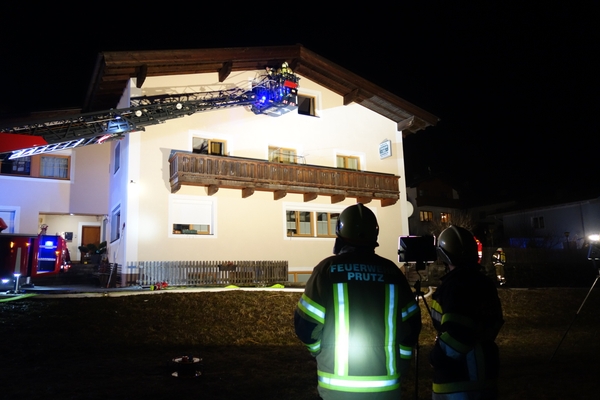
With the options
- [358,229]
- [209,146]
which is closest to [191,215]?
[209,146]

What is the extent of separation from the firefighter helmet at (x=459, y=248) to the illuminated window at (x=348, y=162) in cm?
2040

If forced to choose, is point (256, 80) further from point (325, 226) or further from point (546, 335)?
point (546, 335)

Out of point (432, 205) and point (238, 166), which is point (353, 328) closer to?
point (238, 166)

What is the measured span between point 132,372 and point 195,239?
13.0 metres

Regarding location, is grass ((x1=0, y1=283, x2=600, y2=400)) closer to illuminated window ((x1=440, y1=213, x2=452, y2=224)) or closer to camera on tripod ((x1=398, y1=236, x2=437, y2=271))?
camera on tripod ((x1=398, y1=236, x2=437, y2=271))

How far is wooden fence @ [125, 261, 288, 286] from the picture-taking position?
18.0m

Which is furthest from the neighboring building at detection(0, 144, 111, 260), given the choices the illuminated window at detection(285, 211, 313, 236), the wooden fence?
the illuminated window at detection(285, 211, 313, 236)

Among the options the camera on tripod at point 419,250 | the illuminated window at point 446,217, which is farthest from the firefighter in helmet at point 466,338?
the illuminated window at point 446,217

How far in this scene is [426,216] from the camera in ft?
146

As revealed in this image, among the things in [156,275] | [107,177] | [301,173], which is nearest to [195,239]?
[156,275]

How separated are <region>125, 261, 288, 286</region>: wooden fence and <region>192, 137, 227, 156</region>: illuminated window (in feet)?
17.1

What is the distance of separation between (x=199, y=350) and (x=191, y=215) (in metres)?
11.4

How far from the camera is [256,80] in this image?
2220cm

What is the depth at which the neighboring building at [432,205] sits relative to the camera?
41.5 m
